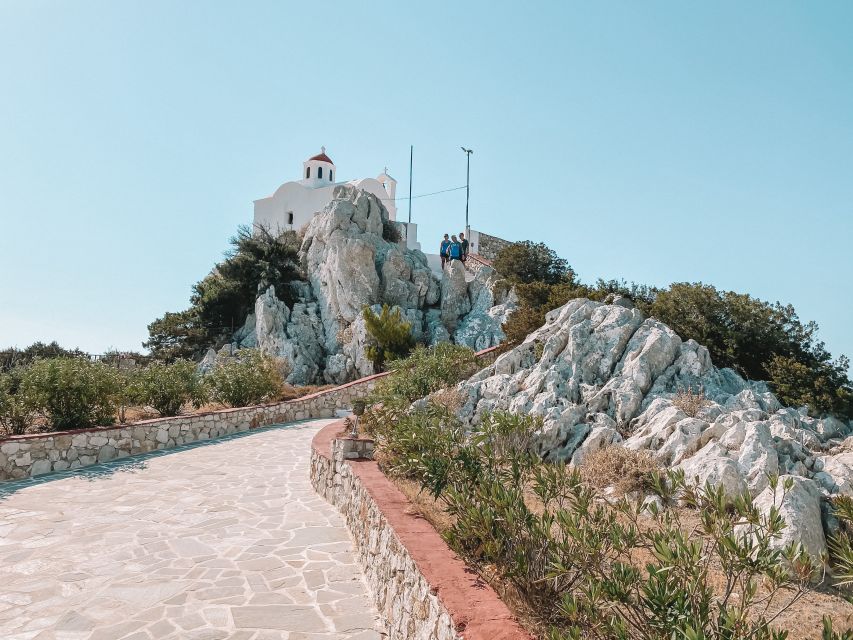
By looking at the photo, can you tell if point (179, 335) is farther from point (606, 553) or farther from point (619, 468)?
point (606, 553)

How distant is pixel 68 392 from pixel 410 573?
32.2 ft

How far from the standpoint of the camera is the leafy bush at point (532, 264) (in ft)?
83.7

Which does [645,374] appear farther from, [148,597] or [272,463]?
[148,597]

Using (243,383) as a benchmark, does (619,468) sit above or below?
below

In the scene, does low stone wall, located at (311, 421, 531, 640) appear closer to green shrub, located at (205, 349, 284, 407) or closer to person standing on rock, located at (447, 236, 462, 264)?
green shrub, located at (205, 349, 284, 407)

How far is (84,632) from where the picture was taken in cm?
444

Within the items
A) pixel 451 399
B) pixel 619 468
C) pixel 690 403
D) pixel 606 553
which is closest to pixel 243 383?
pixel 451 399

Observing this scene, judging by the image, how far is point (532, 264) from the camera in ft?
85.0

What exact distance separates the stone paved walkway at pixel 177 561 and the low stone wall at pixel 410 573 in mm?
275

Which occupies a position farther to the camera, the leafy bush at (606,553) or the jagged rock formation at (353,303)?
the jagged rock formation at (353,303)

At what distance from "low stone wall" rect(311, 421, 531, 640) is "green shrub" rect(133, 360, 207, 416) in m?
Answer: 7.66

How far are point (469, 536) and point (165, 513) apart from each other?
16.4 ft

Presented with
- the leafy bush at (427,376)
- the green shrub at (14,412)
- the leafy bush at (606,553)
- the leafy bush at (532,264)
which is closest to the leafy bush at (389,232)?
the leafy bush at (532,264)

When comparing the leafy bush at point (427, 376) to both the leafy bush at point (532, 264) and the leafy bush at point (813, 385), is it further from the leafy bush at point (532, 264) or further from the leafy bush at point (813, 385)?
the leafy bush at point (532, 264)
